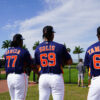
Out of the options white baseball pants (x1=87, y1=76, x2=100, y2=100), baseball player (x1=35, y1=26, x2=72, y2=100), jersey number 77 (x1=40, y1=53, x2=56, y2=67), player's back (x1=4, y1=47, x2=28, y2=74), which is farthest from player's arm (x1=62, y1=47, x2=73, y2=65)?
player's back (x1=4, y1=47, x2=28, y2=74)

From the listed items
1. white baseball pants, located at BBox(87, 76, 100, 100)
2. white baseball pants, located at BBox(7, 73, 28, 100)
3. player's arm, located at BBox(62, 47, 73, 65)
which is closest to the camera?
white baseball pants, located at BBox(87, 76, 100, 100)

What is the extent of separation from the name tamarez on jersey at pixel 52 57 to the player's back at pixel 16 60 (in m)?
0.59

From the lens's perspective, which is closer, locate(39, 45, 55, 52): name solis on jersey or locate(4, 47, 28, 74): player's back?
locate(39, 45, 55, 52): name solis on jersey

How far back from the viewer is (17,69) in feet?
13.6

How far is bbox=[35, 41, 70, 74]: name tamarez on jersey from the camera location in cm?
368

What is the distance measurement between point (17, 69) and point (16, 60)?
0.21m

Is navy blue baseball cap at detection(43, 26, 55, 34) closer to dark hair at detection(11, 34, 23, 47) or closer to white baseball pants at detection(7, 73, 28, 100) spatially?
dark hair at detection(11, 34, 23, 47)

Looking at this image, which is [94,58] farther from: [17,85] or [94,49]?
[17,85]

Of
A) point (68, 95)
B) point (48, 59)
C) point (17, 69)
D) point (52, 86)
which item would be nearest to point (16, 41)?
point (17, 69)

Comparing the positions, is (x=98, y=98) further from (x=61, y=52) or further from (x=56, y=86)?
(x=61, y=52)

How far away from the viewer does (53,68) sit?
3.66 meters

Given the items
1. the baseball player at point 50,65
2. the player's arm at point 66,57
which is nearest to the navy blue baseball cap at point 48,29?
the baseball player at point 50,65

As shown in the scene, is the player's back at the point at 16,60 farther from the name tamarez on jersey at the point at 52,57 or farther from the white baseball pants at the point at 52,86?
the white baseball pants at the point at 52,86

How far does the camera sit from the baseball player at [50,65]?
3.54 meters
